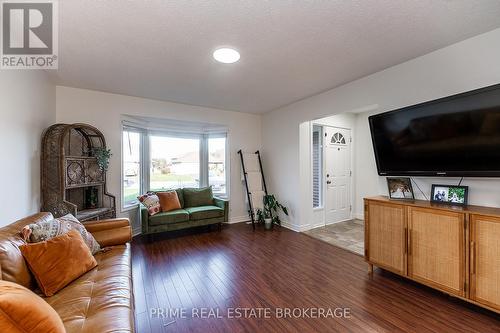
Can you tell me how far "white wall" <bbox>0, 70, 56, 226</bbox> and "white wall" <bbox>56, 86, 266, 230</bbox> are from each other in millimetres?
446

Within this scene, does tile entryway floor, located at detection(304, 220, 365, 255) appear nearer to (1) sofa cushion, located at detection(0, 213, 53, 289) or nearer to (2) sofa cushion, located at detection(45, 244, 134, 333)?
(2) sofa cushion, located at detection(45, 244, 134, 333)

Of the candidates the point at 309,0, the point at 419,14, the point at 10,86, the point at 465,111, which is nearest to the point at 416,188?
the point at 465,111

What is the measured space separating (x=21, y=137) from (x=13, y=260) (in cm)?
151

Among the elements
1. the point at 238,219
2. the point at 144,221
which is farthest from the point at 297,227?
the point at 144,221

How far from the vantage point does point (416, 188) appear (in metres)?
2.43

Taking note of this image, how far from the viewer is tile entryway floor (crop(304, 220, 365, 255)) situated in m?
3.29

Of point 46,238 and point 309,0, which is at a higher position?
point 309,0

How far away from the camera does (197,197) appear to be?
169 inches

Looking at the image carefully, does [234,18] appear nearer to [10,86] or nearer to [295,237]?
[10,86]

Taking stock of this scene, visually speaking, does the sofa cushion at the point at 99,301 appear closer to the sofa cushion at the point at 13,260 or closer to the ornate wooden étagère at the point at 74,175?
the sofa cushion at the point at 13,260

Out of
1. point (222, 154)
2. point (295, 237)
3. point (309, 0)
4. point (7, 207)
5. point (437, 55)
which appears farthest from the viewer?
point (222, 154)

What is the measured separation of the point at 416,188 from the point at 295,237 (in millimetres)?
1953

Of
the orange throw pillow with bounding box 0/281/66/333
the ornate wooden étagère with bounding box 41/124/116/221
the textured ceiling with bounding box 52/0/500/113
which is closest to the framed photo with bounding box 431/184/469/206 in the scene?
the textured ceiling with bounding box 52/0/500/113

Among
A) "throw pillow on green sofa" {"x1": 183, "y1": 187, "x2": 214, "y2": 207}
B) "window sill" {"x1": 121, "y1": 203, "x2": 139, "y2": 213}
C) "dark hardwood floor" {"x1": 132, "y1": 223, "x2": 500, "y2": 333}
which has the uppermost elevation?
"throw pillow on green sofa" {"x1": 183, "y1": 187, "x2": 214, "y2": 207}
